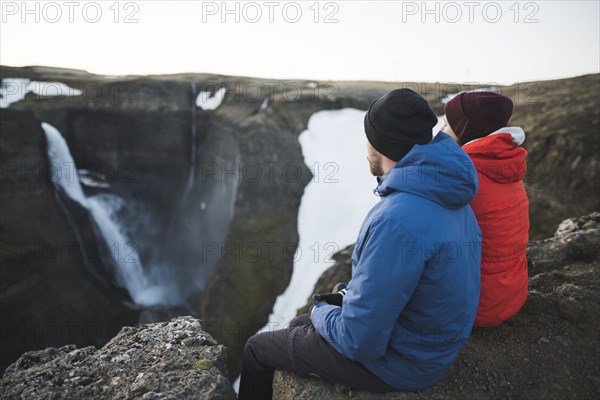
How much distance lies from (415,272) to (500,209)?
1.53 metres

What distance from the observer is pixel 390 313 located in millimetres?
2305

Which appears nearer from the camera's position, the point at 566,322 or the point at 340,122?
the point at 566,322

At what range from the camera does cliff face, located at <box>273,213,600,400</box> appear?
3186 millimetres

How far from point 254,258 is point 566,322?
17538 millimetres

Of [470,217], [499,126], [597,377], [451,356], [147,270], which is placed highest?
[499,126]

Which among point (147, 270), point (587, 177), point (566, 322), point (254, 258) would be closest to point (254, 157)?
point (254, 258)

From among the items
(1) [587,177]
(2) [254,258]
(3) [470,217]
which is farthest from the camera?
(2) [254,258]

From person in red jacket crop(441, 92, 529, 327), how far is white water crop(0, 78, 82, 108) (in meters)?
27.7

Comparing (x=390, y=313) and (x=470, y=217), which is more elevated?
(x=470, y=217)

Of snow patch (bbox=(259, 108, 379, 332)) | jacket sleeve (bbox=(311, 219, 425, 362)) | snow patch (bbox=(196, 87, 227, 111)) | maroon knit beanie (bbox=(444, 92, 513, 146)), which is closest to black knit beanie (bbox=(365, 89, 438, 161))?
jacket sleeve (bbox=(311, 219, 425, 362))

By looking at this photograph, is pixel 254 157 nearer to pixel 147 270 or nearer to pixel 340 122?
pixel 340 122

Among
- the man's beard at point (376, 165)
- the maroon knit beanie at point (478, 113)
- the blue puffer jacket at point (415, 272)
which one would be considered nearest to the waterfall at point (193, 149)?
the maroon knit beanie at point (478, 113)

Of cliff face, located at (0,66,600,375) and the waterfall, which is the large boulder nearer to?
cliff face, located at (0,66,600,375)

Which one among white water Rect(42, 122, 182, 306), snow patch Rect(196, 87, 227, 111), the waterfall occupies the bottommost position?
white water Rect(42, 122, 182, 306)
